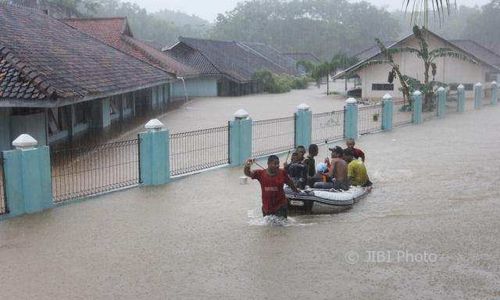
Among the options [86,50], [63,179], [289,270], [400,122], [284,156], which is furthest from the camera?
[400,122]

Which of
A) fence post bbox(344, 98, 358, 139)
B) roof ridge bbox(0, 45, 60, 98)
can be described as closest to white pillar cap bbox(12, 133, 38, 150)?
roof ridge bbox(0, 45, 60, 98)

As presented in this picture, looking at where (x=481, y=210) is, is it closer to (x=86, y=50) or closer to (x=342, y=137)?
(x=342, y=137)

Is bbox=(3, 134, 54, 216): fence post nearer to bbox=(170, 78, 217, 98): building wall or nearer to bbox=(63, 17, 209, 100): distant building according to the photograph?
bbox=(63, 17, 209, 100): distant building

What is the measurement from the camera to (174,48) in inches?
1860

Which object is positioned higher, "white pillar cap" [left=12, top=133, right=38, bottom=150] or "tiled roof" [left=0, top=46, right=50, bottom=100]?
"tiled roof" [left=0, top=46, right=50, bottom=100]

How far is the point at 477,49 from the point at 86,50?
34.2 meters

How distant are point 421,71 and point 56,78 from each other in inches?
1139

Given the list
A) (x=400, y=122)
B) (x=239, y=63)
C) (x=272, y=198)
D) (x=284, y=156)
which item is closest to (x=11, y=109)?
(x=284, y=156)

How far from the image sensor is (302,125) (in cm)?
1762

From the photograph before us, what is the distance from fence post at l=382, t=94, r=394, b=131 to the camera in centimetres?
2223

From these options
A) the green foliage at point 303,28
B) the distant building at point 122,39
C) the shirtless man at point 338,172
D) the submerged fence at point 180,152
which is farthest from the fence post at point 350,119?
the green foliage at point 303,28

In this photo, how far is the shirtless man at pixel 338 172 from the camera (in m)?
10.8

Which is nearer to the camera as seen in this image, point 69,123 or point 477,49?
point 69,123

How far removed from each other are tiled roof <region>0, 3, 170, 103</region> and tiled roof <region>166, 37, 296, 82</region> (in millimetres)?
17727
